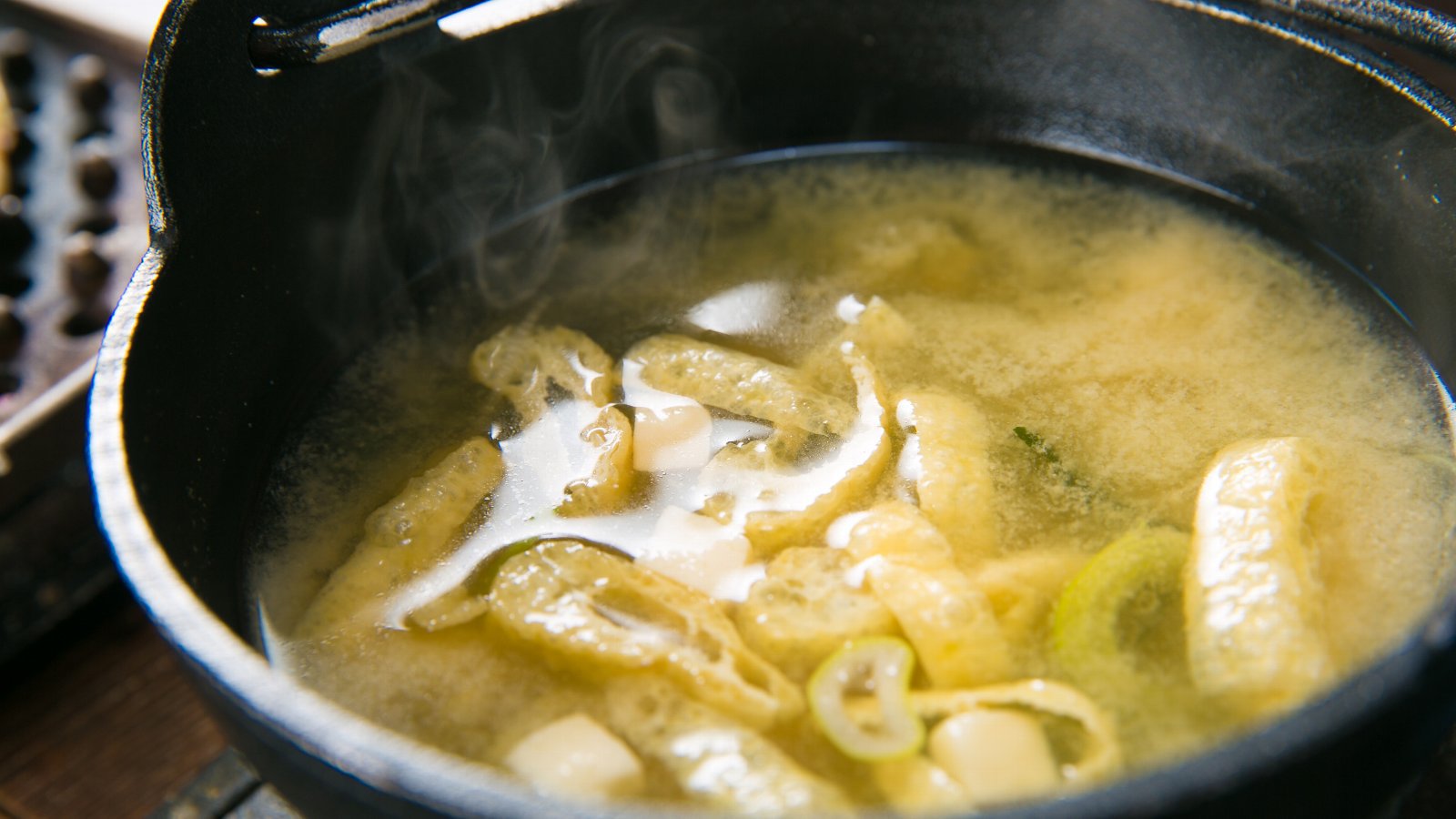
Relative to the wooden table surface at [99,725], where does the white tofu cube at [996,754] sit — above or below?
above

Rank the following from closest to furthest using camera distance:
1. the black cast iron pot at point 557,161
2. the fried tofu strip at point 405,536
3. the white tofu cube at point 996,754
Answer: the black cast iron pot at point 557,161 < the white tofu cube at point 996,754 < the fried tofu strip at point 405,536

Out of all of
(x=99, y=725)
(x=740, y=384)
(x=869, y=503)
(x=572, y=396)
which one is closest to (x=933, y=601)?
(x=869, y=503)

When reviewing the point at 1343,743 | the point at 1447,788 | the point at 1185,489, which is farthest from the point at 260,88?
the point at 1447,788

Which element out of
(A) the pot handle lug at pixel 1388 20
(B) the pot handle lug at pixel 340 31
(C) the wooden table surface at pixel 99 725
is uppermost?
(A) the pot handle lug at pixel 1388 20

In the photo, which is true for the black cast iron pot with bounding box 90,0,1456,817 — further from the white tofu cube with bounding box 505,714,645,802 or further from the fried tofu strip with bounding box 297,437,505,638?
the white tofu cube with bounding box 505,714,645,802

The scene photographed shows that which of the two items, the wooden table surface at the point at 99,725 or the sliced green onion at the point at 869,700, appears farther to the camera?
the wooden table surface at the point at 99,725

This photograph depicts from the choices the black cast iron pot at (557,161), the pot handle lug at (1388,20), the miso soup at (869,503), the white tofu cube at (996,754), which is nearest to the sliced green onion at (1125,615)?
the miso soup at (869,503)

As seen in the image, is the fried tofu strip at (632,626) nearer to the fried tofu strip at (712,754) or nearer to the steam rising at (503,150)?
the fried tofu strip at (712,754)

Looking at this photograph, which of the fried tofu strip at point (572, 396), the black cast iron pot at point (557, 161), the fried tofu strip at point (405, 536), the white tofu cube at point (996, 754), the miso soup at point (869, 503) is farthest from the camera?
the fried tofu strip at point (572, 396)

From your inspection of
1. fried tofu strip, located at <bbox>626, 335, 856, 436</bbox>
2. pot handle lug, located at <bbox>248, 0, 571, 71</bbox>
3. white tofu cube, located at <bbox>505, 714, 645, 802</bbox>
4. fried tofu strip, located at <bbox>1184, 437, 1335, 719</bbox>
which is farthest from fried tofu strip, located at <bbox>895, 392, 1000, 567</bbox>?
pot handle lug, located at <bbox>248, 0, 571, 71</bbox>
